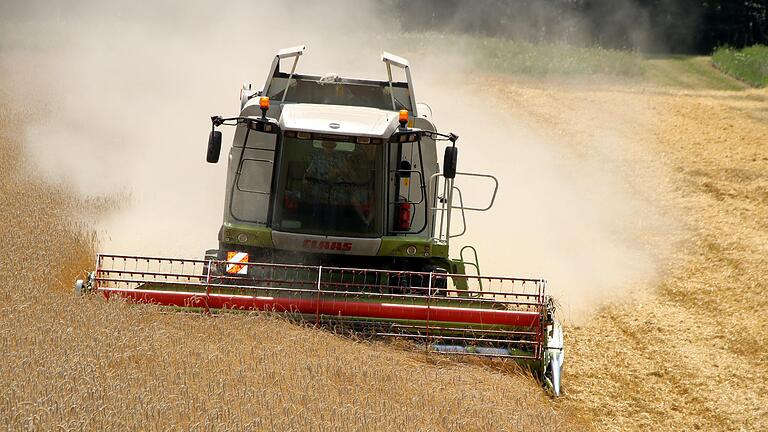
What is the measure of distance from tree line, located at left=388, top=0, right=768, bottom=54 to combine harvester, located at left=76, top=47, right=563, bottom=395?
2958cm

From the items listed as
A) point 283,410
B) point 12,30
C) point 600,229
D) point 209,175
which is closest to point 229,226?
point 283,410

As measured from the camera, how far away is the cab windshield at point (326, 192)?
9094 millimetres

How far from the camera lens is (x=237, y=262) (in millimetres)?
8672

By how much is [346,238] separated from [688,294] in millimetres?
4182

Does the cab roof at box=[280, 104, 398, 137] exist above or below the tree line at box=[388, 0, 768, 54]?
below

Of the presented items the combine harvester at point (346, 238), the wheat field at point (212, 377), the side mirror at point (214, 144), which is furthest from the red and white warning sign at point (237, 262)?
the side mirror at point (214, 144)

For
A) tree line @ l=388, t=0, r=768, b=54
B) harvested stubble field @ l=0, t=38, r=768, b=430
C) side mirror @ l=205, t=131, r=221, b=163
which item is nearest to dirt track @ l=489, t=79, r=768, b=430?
harvested stubble field @ l=0, t=38, r=768, b=430

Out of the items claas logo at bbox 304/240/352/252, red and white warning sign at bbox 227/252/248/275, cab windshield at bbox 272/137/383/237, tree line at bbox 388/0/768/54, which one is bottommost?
red and white warning sign at bbox 227/252/248/275

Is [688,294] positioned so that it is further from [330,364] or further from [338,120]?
[330,364]

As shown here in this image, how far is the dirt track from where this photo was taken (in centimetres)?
838

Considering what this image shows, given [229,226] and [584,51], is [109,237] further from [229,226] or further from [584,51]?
[584,51]

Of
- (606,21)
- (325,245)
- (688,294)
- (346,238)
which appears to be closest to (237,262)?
(325,245)

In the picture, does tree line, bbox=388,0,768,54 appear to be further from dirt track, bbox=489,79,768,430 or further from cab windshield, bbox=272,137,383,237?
cab windshield, bbox=272,137,383,237

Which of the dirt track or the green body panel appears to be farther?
the green body panel
